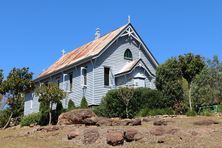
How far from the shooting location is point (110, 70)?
127ft

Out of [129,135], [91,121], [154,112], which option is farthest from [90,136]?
[154,112]

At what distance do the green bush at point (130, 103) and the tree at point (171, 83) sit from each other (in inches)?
54.3

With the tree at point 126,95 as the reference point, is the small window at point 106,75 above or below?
above

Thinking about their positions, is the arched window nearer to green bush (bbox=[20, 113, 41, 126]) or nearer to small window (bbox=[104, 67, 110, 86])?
small window (bbox=[104, 67, 110, 86])

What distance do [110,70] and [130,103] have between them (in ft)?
25.4

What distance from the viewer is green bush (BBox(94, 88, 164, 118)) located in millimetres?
31328

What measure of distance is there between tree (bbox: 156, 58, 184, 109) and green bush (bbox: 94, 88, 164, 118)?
4.53ft

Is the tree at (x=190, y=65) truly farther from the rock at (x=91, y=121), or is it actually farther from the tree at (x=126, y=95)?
the rock at (x=91, y=121)

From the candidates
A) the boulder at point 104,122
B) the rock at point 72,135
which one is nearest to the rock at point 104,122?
the boulder at point 104,122

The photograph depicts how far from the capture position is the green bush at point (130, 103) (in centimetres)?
3133

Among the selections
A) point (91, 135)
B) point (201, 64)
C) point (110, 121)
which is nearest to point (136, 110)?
point (201, 64)

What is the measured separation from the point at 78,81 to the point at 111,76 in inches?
127

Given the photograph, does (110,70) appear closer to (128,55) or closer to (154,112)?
(128,55)

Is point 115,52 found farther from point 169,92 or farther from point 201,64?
point 201,64
